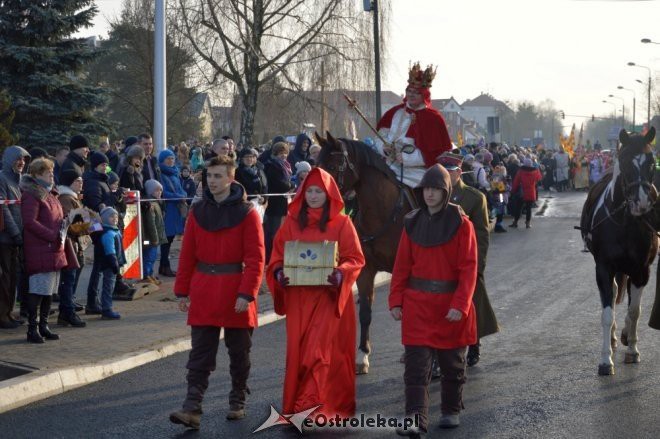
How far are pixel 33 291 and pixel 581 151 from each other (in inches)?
1810

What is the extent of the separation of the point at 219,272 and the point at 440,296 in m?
1.60

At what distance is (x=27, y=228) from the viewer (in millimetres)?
10375

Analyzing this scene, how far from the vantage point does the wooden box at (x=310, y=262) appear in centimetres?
729

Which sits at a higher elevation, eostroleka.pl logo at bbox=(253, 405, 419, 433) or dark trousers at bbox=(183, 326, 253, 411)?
dark trousers at bbox=(183, 326, 253, 411)

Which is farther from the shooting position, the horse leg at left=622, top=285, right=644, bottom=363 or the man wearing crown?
the man wearing crown

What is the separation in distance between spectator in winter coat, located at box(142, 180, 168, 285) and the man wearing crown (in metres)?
4.59

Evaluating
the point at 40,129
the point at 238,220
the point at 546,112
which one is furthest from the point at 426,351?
the point at 546,112

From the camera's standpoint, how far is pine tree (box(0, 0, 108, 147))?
82.0ft

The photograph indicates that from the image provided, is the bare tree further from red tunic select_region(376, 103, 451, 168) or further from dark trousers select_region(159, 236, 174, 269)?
red tunic select_region(376, 103, 451, 168)

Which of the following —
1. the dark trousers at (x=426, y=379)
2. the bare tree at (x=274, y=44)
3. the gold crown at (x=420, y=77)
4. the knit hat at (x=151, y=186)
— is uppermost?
the bare tree at (x=274, y=44)

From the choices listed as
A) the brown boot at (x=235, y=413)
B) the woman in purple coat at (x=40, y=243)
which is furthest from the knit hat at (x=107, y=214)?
the brown boot at (x=235, y=413)

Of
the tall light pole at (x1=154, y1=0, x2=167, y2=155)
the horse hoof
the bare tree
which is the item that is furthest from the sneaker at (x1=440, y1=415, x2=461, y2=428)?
the bare tree

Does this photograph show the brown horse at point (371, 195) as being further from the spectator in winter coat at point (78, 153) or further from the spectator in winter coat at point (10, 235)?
the spectator in winter coat at point (78, 153)

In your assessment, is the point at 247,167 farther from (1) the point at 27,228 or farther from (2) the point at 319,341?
(2) the point at 319,341
